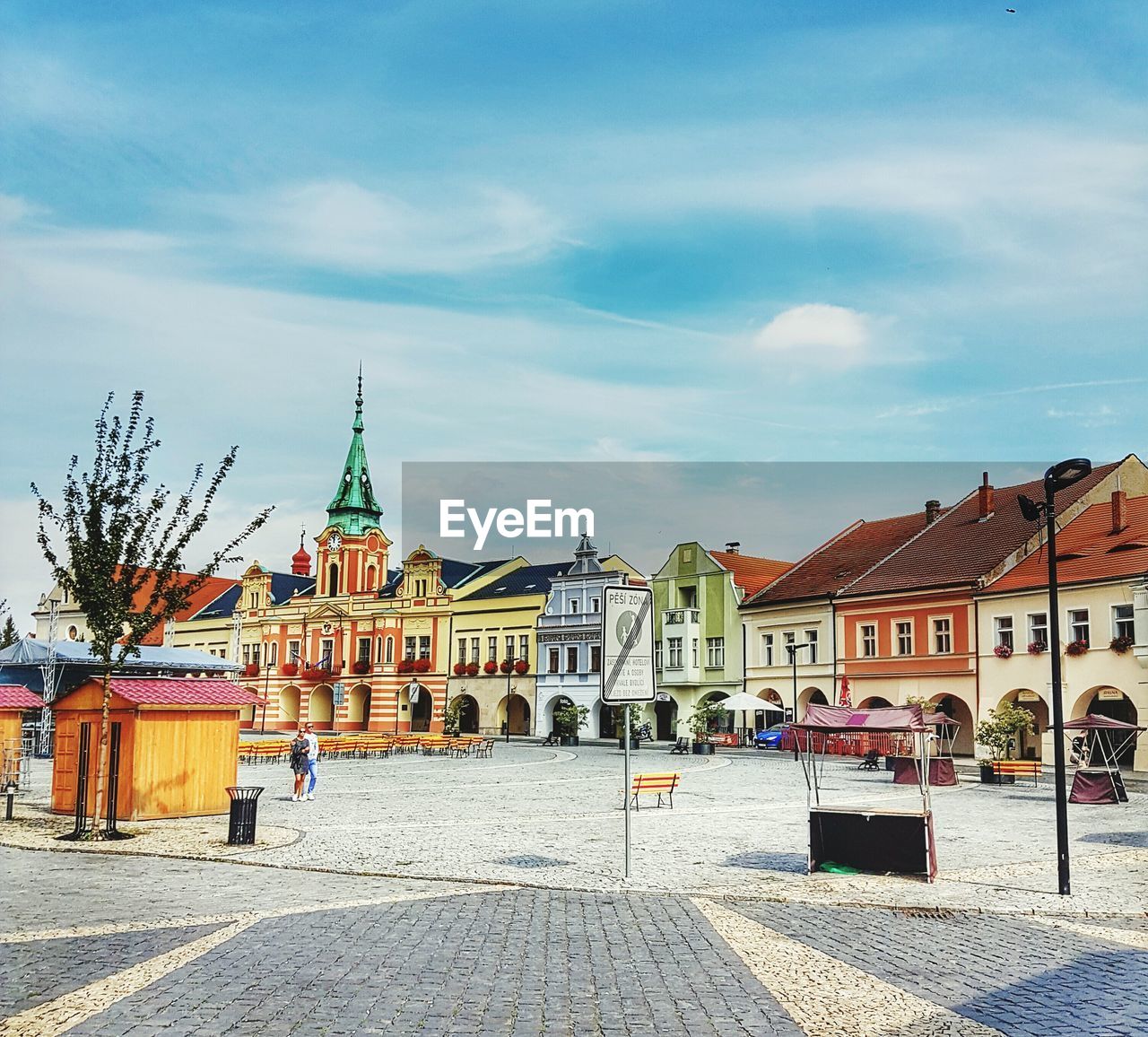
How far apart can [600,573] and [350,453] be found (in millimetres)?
27550

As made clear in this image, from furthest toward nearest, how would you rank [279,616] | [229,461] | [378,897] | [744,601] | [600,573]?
[279,616], [600,573], [744,601], [229,461], [378,897]

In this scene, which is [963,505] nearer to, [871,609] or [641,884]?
[871,609]

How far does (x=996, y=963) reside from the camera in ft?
32.7

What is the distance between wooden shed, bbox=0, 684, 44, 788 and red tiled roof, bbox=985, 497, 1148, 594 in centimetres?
3122

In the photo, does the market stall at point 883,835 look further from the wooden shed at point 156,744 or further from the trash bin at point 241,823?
the wooden shed at point 156,744

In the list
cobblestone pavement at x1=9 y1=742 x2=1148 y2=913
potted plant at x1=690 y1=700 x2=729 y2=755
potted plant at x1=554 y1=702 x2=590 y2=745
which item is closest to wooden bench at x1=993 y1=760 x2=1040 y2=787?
cobblestone pavement at x1=9 y1=742 x2=1148 y2=913

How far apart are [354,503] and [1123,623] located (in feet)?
174

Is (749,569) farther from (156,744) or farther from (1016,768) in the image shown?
(156,744)

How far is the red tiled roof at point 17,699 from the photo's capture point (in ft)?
92.3

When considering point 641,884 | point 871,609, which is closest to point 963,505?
point 871,609

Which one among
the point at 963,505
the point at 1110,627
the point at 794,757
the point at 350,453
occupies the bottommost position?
the point at 794,757

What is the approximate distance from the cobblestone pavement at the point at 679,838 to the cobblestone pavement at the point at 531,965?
123 cm

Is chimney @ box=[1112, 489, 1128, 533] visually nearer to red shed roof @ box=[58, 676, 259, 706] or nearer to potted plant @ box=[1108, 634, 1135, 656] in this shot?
potted plant @ box=[1108, 634, 1135, 656]

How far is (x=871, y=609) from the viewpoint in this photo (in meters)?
51.5
